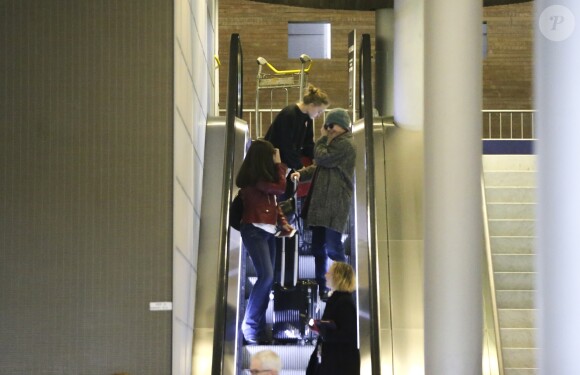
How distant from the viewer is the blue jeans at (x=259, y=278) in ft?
23.9

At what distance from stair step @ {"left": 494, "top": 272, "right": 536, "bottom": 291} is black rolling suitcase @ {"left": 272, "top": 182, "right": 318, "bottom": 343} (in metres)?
2.06

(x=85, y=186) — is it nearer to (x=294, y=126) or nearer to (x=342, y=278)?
(x=342, y=278)

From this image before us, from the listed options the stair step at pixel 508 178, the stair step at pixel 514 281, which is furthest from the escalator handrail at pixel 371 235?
the stair step at pixel 508 178

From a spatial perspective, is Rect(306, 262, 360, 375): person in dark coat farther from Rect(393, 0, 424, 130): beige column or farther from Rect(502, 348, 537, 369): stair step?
Rect(393, 0, 424, 130): beige column

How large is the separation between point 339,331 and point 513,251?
3.90 m

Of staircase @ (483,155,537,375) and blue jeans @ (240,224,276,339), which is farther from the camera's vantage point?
staircase @ (483,155,537,375)

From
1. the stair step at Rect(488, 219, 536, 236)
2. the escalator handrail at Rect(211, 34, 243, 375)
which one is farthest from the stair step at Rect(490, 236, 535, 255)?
the escalator handrail at Rect(211, 34, 243, 375)

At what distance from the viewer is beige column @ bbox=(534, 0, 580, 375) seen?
2111 mm

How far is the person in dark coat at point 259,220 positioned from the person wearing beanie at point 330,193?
0.44 m

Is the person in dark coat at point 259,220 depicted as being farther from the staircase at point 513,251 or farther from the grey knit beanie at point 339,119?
the staircase at point 513,251

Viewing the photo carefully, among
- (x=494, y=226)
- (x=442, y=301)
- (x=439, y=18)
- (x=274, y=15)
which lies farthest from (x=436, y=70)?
(x=274, y=15)

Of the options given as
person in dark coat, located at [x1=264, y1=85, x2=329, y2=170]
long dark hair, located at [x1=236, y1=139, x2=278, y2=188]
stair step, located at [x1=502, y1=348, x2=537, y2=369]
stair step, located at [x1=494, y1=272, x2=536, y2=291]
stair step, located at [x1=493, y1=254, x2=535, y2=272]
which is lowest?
stair step, located at [x1=502, y1=348, x2=537, y2=369]

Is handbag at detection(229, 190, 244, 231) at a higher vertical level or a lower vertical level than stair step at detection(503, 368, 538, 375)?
higher

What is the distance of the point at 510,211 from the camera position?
9.91 m
